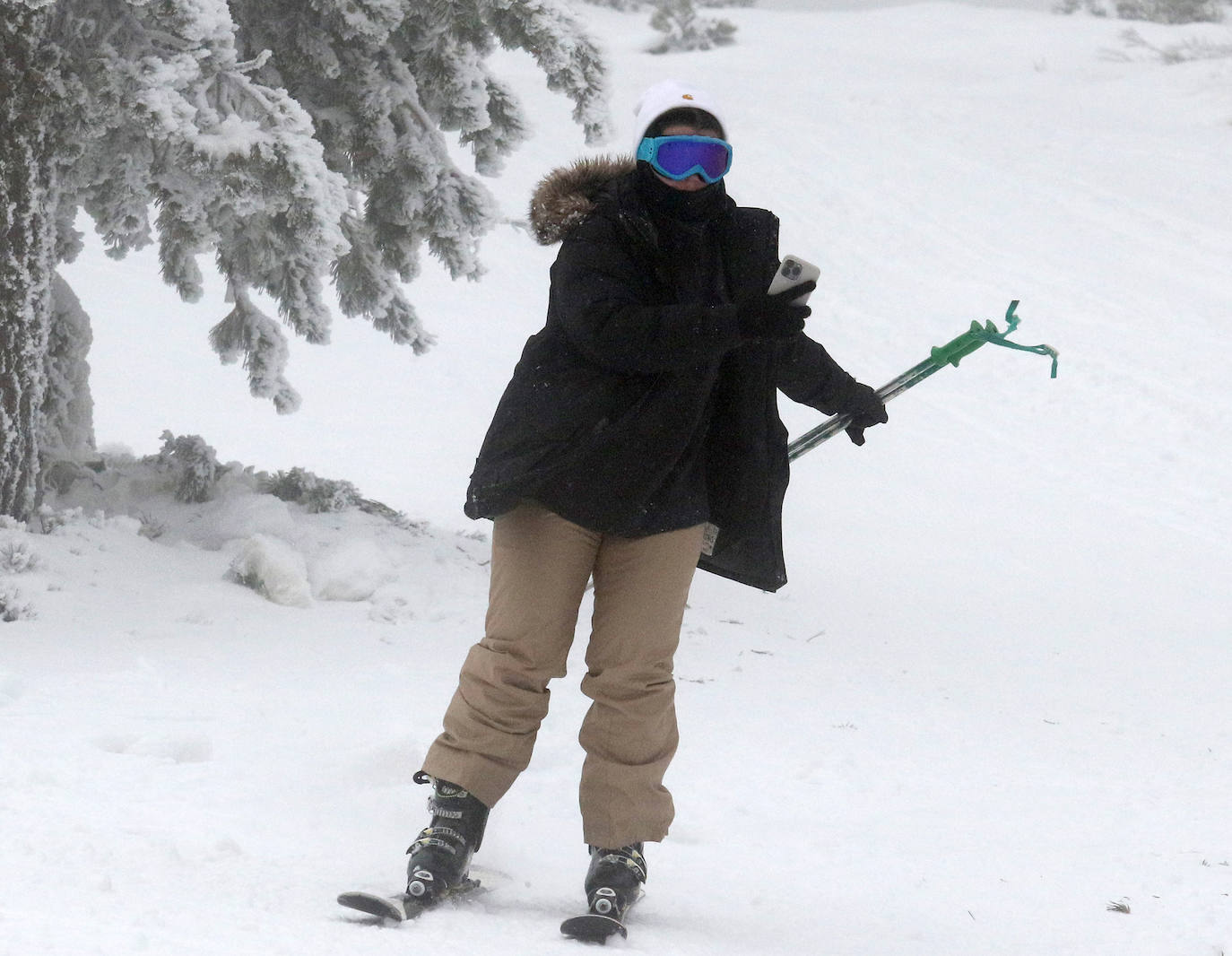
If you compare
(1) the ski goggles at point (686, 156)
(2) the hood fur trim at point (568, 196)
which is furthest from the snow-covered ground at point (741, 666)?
(1) the ski goggles at point (686, 156)

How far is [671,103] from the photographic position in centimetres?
287

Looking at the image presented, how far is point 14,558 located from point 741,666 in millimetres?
2755

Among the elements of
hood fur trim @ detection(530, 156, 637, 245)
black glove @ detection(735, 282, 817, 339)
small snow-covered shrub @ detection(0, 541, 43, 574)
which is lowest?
small snow-covered shrub @ detection(0, 541, 43, 574)

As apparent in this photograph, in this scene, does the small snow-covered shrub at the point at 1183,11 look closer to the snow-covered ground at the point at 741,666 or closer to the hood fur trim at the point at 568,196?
the snow-covered ground at the point at 741,666

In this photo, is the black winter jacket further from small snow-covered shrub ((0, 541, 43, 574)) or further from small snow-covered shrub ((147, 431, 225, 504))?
small snow-covered shrub ((147, 431, 225, 504))

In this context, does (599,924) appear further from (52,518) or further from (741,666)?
(52,518)

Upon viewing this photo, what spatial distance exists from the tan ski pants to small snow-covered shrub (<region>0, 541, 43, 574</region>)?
2.65 m

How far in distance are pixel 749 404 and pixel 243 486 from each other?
3.93 m

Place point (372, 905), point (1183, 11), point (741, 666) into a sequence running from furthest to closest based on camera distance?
point (1183, 11) → point (741, 666) → point (372, 905)

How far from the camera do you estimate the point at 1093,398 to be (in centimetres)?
1177

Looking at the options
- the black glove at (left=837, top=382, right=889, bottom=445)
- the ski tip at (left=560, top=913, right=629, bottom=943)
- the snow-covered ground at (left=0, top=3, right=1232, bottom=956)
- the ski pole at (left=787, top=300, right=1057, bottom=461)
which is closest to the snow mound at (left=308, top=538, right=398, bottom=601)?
the snow-covered ground at (left=0, top=3, right=1232, bottom=956)

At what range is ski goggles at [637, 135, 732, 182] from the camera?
2807 millimetres

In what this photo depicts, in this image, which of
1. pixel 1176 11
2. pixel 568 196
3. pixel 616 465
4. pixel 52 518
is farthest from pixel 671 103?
pixel 1176 11

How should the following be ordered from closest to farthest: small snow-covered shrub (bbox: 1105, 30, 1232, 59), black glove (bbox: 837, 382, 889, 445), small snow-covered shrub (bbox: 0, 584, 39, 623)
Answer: black glove (bbox: 837, 382, 889, 445), small snow-covered shrub (bbox: 0, 584, 39, 623), small snow-covered shrub (bbox: 1105, 30, 1232, 59)
